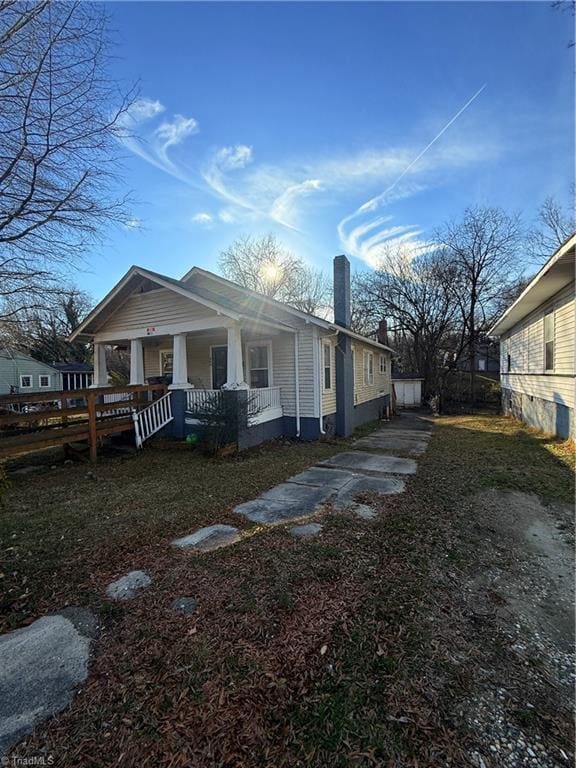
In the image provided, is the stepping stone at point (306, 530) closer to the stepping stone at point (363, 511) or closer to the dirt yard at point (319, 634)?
the dirt yard at point (319, 634)

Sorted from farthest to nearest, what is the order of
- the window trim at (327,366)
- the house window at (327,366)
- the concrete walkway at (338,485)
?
the house window at (327,366) < the window trim at (327,366) < the concrete walkway at (338,485)

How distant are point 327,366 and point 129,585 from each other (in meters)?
8.28

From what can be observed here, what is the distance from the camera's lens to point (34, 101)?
251 inches

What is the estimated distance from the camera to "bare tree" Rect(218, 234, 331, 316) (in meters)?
26.9

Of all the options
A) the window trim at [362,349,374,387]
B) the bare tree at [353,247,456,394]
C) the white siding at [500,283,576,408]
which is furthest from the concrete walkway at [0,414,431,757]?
the bare tree at [353,247,456,394]

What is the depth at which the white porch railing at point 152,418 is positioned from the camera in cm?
888

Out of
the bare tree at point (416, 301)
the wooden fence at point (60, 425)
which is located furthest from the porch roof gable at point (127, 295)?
the bare tree at point (416, 301)

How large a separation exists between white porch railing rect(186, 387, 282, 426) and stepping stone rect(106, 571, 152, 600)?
5309 mm

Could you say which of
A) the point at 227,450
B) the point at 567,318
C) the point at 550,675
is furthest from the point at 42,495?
the point at 567,318

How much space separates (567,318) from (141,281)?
11490 mm

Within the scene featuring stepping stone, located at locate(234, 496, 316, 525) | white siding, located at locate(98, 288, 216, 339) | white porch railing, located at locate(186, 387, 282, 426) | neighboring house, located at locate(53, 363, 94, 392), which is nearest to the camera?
stepping stone, located at locate(234, 496, 316, 525)

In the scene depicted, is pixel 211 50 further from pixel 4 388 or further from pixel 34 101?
pixel 4 388

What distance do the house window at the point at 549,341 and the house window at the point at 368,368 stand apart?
6.00 metres

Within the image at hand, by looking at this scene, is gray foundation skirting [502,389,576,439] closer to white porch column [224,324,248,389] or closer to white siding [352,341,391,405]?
white siding [352,341,391,405]
